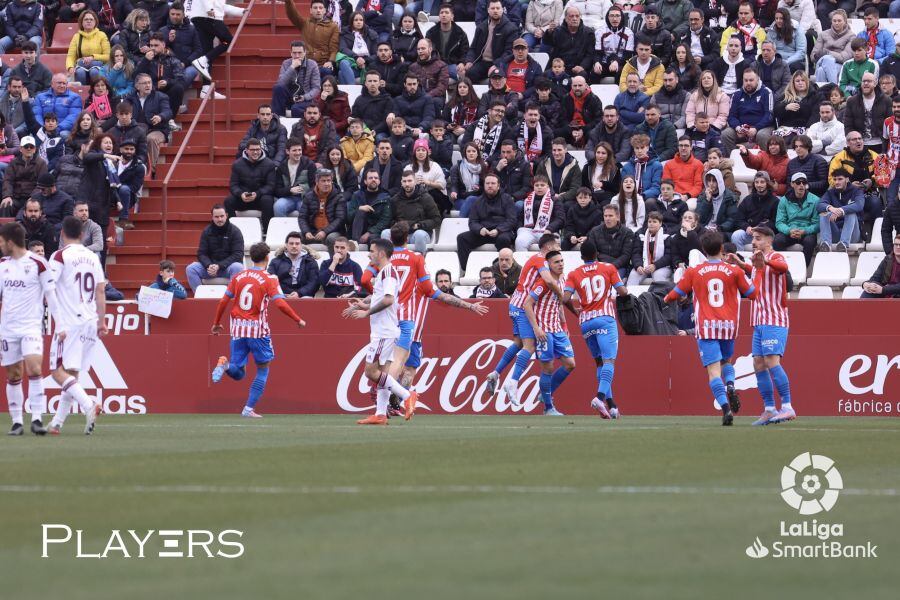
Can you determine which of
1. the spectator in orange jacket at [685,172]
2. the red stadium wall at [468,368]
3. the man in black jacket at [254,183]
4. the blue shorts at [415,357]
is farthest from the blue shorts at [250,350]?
the spectator in orange jacket at [685,172]

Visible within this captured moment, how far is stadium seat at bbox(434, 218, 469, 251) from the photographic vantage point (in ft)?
82.8

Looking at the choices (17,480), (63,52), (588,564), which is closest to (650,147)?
(63,52)

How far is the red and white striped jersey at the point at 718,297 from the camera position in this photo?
17531 millimetres

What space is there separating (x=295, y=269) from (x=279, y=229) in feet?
6.54

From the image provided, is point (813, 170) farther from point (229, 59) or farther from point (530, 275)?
point (229, 59)

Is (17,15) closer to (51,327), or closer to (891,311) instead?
(51,327)

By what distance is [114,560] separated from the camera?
7238mm

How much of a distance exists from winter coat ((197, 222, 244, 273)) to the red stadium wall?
1615mm

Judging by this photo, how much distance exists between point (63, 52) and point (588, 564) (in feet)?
91.2

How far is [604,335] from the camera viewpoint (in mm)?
20203

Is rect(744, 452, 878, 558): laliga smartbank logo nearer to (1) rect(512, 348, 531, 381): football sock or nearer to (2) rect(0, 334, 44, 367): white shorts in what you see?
(2) rect(0, 334, 44, 367): white shorts

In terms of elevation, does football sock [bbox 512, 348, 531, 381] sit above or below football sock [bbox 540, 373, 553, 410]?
above

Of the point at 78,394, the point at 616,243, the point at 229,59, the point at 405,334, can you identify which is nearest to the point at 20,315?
the point at 78,394

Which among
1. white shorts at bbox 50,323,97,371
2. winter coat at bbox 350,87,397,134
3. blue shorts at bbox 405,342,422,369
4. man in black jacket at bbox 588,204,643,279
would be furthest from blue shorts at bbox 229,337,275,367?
winter coat at bbox 350,87,397,134
